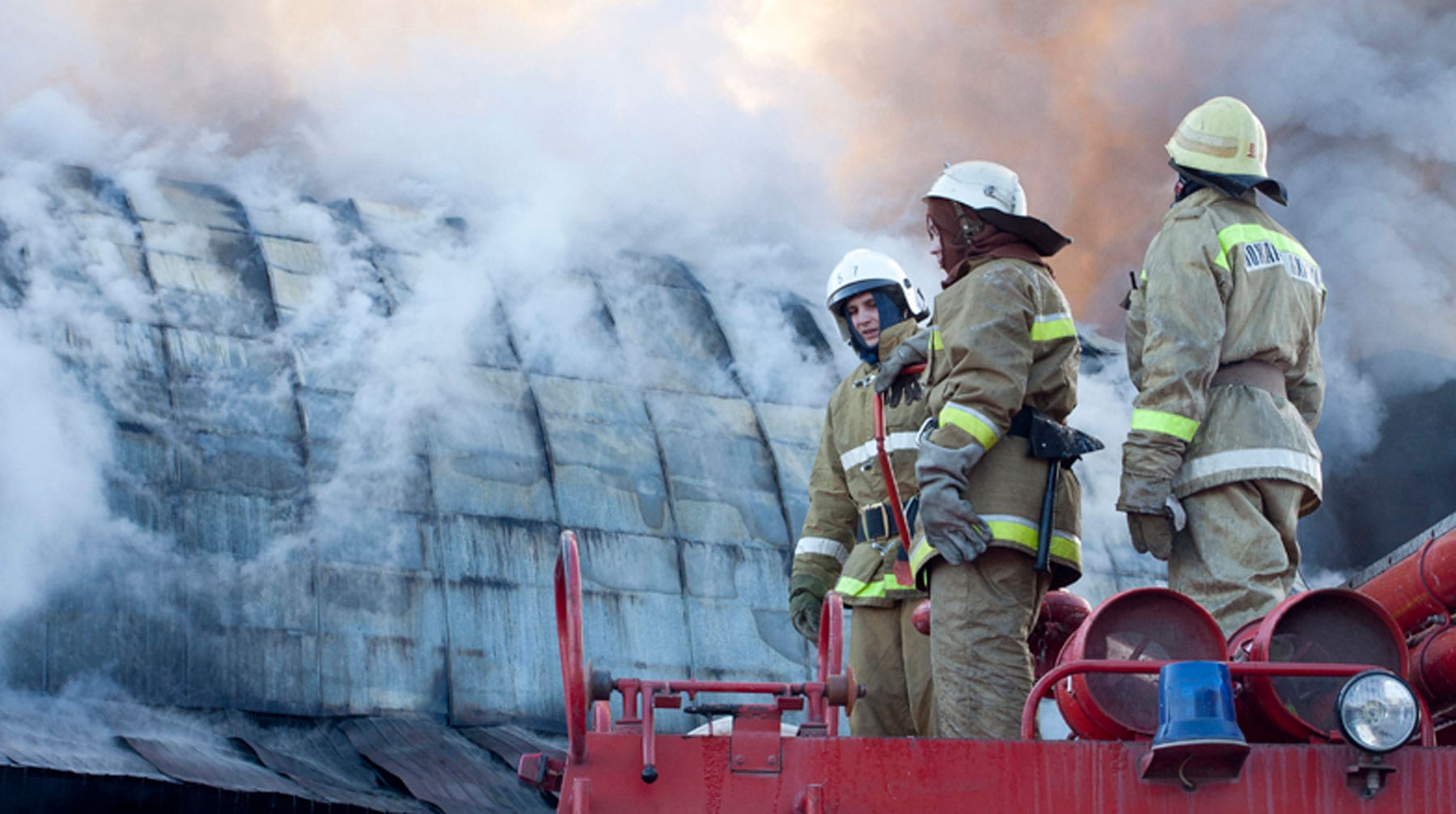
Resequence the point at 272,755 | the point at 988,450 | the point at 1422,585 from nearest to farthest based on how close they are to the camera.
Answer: the point at 1422,585
the point at 988,450
the point at 272,755

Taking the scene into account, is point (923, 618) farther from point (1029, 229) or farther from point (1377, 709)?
point (1377, 709)

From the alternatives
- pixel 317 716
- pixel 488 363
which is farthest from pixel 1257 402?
pixel 488 363

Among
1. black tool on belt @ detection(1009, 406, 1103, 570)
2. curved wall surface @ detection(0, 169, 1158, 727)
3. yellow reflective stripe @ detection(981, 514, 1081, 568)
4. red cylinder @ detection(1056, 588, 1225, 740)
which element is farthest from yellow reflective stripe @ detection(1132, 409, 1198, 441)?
curved wall surface @ detection(0, 169, 1158, 727)

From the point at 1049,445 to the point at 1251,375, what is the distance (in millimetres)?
630

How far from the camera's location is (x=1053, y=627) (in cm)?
484

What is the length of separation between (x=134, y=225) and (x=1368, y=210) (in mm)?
11096

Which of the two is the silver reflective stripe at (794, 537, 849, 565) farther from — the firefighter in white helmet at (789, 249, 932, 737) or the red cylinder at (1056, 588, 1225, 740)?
the red cylinder at (1056, 588, 1225, 740)

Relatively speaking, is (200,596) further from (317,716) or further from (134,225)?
(134,225)

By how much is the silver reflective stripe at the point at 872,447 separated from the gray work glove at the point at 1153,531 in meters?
1.13

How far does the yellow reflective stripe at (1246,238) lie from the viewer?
4.95 metres

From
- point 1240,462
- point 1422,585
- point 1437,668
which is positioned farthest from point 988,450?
point 1437,668

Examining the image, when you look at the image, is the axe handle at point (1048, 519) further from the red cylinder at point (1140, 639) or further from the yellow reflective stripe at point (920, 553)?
the red cylinder at point (1140, 639)

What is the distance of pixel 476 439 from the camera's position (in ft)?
29.9

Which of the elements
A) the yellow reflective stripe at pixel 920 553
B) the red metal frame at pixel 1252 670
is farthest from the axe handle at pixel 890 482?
the red metal frame at pixel 1252 670
